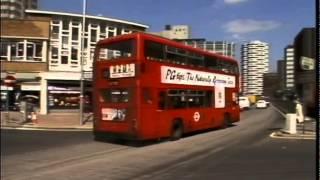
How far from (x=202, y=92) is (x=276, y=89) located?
56.2 feet

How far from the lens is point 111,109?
19.5m

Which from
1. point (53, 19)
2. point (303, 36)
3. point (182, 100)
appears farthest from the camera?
point (53, 19)

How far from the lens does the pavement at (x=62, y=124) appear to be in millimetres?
14914

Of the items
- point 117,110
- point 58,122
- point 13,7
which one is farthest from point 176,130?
point 13,7

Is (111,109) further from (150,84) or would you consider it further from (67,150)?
(67,150)

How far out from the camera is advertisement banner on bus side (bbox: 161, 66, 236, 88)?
65.2 feet

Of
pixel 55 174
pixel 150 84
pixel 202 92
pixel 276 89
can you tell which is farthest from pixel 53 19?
pixel 276 89

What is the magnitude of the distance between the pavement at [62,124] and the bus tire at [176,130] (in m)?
3.55

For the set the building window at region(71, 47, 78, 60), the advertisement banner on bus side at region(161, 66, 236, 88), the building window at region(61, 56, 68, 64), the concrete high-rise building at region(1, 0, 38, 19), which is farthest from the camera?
the building window at region(71, 47, 78, 60)

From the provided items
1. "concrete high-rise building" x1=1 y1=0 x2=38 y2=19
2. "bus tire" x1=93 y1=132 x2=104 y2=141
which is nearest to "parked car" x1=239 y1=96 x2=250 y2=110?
"bus tire" x1=93 y1=132 x2=104 y2=141

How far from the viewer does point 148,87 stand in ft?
61.4

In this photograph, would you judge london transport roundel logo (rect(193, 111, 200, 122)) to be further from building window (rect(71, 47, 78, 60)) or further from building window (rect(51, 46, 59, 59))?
building window (rect(71, 47, 78, 60))

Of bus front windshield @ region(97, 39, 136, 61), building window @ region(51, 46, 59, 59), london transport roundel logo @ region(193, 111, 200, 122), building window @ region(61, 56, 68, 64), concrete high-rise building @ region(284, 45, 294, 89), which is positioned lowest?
london transport roundel logo @ region(193, 111, 200, 122)

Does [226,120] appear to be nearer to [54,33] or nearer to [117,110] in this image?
[117,110]
